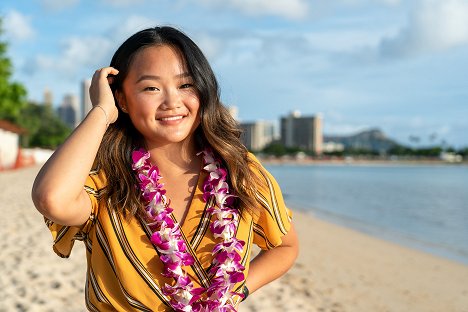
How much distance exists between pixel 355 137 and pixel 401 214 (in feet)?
579

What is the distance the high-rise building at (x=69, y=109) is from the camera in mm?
152425

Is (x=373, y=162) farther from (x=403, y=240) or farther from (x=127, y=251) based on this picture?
(x=127, y=251)

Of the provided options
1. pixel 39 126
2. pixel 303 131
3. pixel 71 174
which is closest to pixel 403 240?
pixel 71 174

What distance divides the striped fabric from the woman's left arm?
0.21 meters

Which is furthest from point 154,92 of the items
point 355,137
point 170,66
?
point 355,137

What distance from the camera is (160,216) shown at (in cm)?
179

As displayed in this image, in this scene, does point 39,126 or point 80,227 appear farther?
point 39,126

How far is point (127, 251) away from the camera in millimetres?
1747

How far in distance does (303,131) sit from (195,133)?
541 ft

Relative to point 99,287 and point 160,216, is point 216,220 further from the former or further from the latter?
point 99,287

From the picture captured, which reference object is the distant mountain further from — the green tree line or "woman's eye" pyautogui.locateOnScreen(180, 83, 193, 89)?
"woman's eye" pyautogui.locateOnScreen(180, 83, 193, 89)

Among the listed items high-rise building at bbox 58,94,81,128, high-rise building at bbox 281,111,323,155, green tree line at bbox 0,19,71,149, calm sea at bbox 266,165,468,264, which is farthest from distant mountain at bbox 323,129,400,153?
calm sea at bbox 266,165,468,264

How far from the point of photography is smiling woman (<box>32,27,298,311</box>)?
1738 millimetres

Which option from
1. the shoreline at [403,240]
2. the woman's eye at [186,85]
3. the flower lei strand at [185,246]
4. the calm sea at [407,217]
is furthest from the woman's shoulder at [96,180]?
the calm sea at [407,217]
